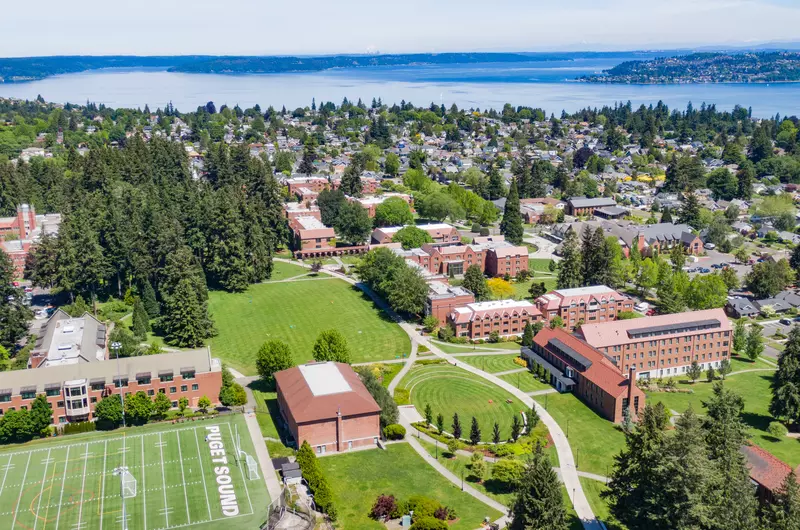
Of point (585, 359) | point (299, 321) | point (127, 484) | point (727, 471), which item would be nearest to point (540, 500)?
point (727, 471)

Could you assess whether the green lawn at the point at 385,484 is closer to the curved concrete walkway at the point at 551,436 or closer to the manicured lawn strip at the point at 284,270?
the curved concrete walkway at the point at 551,436

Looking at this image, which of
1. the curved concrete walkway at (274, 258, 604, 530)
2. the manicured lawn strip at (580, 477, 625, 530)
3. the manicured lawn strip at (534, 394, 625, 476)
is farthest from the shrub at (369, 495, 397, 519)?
Result: the manicured lawn strip at (534, 394, 625, 476)

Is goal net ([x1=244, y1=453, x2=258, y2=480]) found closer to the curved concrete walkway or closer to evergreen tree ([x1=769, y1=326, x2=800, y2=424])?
the curved concrete walkway

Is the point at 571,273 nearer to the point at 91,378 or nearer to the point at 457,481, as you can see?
the point at 457,481

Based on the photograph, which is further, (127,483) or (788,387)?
(788,387)

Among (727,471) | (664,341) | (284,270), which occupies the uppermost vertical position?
(727,471)

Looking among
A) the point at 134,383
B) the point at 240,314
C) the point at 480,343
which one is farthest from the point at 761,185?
the point at 134,383
